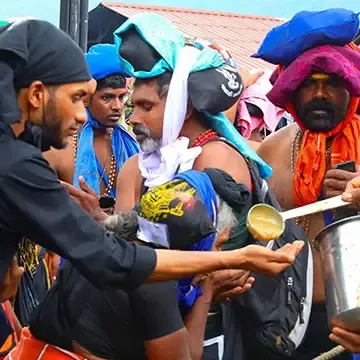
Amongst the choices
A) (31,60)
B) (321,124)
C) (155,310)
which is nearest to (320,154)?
(321,124)

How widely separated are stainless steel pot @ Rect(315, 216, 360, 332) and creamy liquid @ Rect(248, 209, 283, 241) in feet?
0.67

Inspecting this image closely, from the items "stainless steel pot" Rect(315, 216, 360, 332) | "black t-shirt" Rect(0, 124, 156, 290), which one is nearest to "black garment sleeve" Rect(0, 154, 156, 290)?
"black t-shirt" Rect(0, 124, 156, 290)

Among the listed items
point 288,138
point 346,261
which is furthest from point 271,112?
point 346,261

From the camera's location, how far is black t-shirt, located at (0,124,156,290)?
235 centimetres

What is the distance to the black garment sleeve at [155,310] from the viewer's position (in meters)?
2.62

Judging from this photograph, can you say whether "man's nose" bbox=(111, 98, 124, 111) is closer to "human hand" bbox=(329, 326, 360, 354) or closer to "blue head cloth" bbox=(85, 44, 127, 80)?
"blue head cloth" bbox=(85, 44, 127, 80)

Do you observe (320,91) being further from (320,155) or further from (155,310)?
(155,310)

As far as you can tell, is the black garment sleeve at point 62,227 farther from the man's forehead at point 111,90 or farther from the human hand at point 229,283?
the man's forehead at point 111,90

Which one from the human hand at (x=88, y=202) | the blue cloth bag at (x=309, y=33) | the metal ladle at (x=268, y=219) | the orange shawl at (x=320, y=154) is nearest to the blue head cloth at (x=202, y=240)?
the metal ladle at (x=268, y=219)

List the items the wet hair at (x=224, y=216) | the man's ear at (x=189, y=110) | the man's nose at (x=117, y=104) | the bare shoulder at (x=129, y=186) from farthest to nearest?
the man's nose at (x=117, y=104) < the bare shoulder at (x=129, y=186) < the man's ear at (x=189, y=110) < the wet hair at (x=224, y=216)

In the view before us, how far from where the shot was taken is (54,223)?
7.75 feet

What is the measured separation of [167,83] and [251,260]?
973 mm

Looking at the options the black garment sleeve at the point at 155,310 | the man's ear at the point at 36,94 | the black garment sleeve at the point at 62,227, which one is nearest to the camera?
the black garment sleeve at the point at 62,227

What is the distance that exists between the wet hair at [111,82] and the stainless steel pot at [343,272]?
2.39 metres
